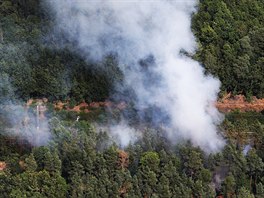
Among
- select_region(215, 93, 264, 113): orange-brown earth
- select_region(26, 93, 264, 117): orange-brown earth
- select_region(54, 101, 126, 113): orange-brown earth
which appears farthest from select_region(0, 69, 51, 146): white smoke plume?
select_region(215, 93, 264, 113): orange-brown earth

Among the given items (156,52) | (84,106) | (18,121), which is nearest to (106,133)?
(156,52)

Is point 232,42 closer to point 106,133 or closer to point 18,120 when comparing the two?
point 106,133

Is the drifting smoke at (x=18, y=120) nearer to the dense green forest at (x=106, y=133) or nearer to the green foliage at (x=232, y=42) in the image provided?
the dense green forest at (x=106, y=133)

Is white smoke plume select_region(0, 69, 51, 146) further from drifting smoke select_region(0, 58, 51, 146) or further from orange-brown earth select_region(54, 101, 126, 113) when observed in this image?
orange-brown earth select_region(54, 101, 126, 113)

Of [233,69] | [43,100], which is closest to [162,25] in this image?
[233,69]

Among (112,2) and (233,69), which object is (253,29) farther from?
(112,2)
